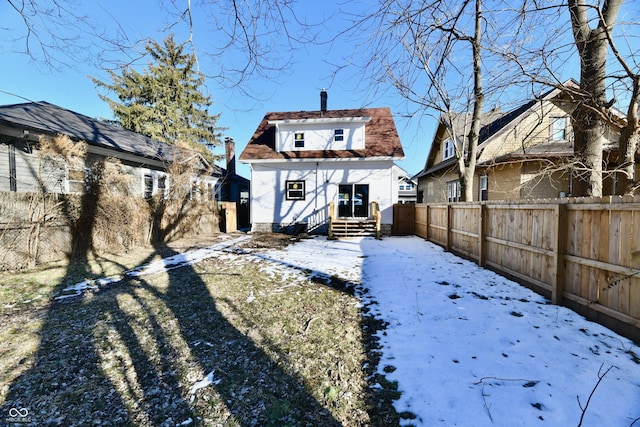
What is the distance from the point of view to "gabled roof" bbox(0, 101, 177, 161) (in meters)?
8.02

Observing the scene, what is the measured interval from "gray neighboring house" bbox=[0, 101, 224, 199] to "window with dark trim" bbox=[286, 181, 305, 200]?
13.0ft

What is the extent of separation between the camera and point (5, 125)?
729 cm

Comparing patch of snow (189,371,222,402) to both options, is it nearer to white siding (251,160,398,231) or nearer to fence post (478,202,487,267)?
fence post (478,202,487,267)

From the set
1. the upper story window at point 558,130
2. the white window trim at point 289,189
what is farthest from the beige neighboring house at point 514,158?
the white window trim at point 289,189

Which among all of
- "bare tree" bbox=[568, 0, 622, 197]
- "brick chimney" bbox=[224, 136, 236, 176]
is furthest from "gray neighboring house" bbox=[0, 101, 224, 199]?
"bare tree" bbox=[568, 0, 622, 197]

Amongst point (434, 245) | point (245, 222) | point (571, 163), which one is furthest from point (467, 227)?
point (245, 222)

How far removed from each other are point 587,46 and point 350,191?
9757 mm

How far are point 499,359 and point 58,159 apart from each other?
382 inches

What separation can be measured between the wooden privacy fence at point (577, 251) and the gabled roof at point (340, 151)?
7.63 m

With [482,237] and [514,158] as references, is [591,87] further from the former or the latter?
[514,158]

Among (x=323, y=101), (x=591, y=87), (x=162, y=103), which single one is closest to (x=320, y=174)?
(x=323, y=101)

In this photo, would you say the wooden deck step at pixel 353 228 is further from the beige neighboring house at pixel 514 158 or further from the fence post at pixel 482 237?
the fence post at pixel 482 237

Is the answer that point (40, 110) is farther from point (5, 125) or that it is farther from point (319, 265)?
point (319, 265)

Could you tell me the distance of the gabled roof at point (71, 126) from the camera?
26.3ft
